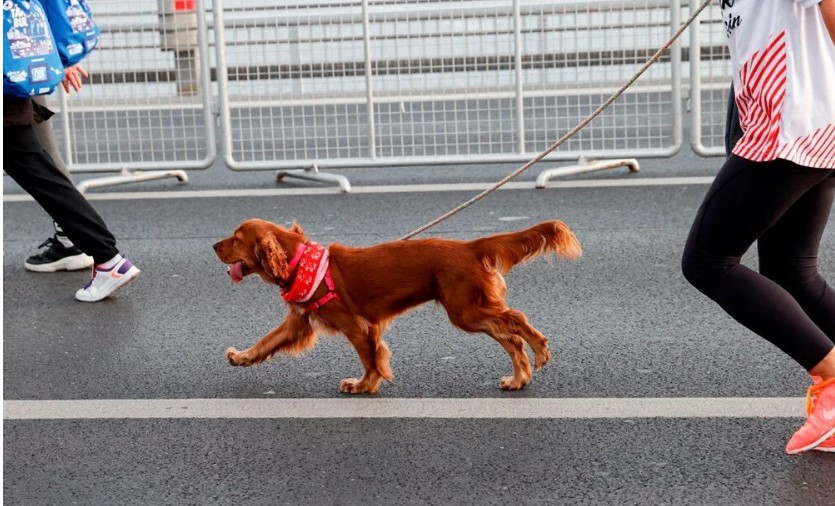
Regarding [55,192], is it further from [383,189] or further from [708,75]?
[708,75]

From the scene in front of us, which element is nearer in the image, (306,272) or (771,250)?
(771,250)

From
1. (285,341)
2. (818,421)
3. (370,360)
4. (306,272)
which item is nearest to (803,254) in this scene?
(818,421)

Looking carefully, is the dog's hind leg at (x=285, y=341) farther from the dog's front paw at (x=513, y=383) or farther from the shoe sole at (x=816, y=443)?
the shoe sole at (x=816, y=443)

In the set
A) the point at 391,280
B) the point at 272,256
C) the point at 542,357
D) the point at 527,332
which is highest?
the point at 272,256

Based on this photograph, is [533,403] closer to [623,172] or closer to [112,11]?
[623,172]

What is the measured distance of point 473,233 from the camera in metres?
6.93

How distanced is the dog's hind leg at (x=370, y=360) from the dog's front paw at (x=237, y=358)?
17.6 inches

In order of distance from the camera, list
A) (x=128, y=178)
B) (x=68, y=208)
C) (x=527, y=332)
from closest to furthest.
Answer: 1. (x=527, y=332)
2. (x=68, y=208)
3. (x=128, y=178)

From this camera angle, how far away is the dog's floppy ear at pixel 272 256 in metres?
4.35

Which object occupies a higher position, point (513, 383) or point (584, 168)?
point (584, 168)

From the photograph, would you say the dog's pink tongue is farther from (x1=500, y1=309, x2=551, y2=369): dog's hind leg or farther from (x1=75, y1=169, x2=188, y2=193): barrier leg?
(x1=75, y1=169, x2=188, y2=193): barrier leg

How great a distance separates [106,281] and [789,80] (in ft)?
11.7

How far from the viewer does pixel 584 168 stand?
8.48 metres

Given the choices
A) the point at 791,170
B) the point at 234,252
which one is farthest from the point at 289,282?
the point at 791,170
